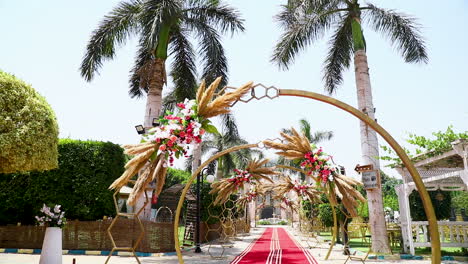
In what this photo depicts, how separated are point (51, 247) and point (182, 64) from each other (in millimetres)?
A: 8005

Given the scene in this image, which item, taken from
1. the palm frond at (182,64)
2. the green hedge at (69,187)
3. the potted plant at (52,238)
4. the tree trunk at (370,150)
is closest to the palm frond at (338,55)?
the tree trunk at (370,150)

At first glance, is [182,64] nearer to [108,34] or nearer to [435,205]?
[108,34]

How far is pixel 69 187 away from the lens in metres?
11.5

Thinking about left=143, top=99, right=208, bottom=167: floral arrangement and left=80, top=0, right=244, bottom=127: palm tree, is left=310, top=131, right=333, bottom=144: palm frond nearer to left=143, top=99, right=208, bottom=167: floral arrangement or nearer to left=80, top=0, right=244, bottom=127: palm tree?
left=80, top=0, right=244, bottom=127: palm tree

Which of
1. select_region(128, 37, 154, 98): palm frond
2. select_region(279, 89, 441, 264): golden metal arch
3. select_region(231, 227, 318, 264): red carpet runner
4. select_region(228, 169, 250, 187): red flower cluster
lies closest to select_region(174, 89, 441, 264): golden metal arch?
select_region(279, 89, 441, 264): golden metal arch

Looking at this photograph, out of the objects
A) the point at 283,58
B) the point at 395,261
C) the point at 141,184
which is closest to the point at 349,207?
the point at 395,261

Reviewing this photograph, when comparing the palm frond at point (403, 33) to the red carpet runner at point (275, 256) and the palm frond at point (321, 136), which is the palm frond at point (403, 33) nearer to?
the red carpet runner at point (275, 256)

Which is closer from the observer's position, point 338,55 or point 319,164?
point 319,164

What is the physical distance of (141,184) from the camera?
432cm

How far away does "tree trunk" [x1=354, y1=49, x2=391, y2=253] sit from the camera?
970 cm

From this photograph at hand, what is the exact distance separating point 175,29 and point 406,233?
1072 centimetres

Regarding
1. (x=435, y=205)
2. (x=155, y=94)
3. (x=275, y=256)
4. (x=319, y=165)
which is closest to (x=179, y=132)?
(x=319, y=165)

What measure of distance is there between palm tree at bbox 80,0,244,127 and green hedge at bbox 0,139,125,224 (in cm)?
265

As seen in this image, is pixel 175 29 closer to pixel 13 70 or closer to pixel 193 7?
pixel 193 7
